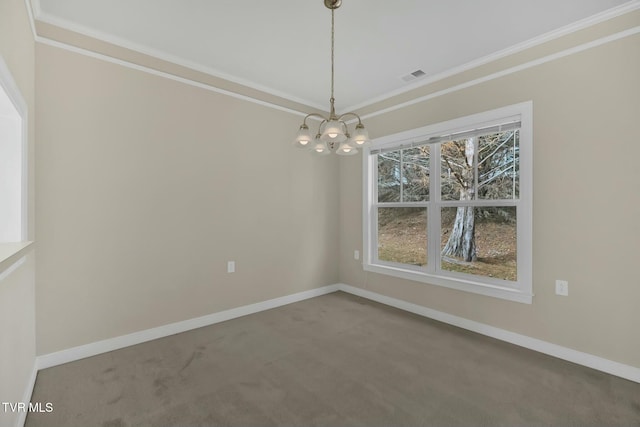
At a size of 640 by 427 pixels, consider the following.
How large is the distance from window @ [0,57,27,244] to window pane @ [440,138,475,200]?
11.3 feet

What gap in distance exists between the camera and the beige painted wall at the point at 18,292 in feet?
4.45

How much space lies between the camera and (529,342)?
2576 mm

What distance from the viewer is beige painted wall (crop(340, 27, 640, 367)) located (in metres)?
2.13

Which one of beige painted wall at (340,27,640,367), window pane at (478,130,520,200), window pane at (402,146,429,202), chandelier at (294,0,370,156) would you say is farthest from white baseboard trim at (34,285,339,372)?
window pane at (478,130,520,200)

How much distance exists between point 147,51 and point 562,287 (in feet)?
13.5

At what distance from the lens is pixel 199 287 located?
9.96 feet

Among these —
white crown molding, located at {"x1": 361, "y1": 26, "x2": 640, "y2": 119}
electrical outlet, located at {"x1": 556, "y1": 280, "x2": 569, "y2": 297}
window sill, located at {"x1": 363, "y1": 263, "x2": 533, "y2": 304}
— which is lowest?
window sill, located at {"x1": 363, "y1": 263, "x2": 533, "y2": 304}

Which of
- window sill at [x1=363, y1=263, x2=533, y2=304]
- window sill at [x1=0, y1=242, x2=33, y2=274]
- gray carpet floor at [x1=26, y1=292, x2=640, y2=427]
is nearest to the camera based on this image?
window sill at [x1=0, y1=242, x2=33, y2=274]

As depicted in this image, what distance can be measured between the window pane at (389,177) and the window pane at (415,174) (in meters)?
0.09

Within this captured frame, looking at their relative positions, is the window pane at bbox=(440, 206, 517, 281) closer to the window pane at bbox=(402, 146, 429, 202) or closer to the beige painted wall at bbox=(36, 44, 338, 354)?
the window pane at bbox=(402, 146, 429, 202)

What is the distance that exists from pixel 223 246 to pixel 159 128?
4.30 ft

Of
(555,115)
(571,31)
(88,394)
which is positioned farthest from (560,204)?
(88,394)

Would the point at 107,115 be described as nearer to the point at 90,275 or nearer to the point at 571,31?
the point at 90,275

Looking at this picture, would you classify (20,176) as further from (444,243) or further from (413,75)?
(444,243)
